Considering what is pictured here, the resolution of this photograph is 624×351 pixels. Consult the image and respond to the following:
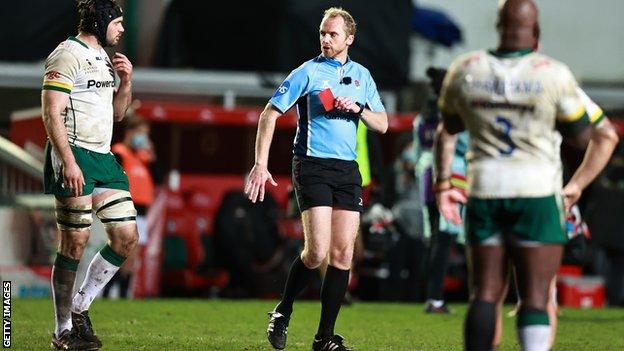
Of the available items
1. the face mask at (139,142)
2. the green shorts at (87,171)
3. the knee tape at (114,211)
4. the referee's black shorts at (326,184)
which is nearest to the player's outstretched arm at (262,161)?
the referee's black shorts at (326,184)

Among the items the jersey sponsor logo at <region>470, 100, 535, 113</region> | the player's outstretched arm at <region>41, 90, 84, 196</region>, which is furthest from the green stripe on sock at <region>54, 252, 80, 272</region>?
the jersey sponsor logo at <region>470, 100, 535, 113</region>

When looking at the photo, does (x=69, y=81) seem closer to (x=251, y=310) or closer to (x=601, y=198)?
(x=251, y=310)

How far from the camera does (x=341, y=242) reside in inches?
380

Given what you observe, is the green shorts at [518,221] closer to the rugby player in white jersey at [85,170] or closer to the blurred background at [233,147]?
the rugby player in white jersey at [85,170]

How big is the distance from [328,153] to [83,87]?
1.61 meters

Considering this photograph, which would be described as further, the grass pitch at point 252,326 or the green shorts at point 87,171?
the grass pitch at point 252,326

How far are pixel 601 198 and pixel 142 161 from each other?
19.9 feet

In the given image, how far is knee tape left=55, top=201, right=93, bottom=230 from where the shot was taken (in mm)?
9430

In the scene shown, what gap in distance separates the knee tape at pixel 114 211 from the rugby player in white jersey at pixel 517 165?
3043mm

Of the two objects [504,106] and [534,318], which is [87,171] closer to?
[504,106]

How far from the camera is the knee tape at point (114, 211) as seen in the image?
954cm

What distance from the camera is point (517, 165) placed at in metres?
7.10

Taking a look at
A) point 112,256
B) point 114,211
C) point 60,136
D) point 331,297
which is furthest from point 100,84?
point 331,297

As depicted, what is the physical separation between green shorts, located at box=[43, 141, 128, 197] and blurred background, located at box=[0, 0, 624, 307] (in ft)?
22.9
